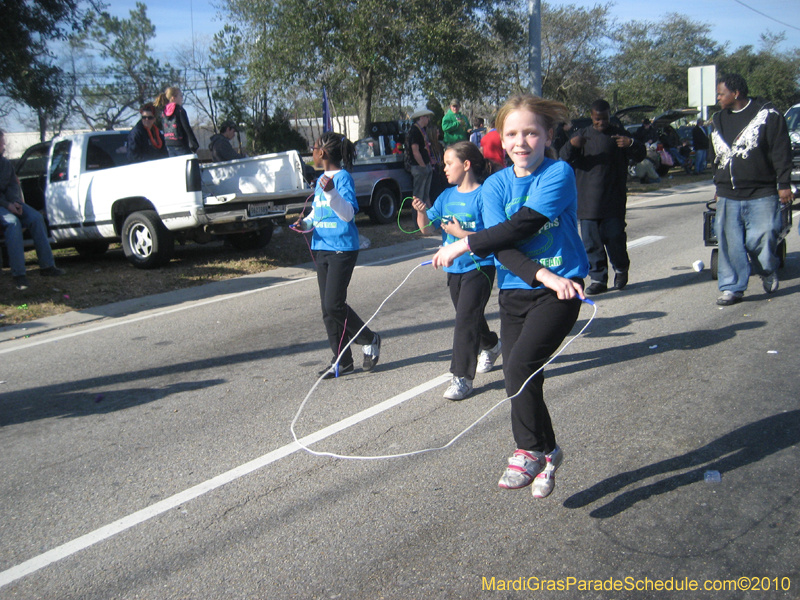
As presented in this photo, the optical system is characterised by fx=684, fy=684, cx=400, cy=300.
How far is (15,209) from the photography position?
29.9ft

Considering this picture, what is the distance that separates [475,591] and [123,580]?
1.51m

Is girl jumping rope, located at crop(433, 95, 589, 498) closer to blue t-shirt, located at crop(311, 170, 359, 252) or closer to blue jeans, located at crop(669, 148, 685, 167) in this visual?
blue t-shirt, located at crop(311, 170, 359, 252)

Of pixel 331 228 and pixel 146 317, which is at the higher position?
pixel 331 228

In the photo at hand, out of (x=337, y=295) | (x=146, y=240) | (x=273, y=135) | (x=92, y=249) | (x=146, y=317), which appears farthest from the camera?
(x=273, y=135)

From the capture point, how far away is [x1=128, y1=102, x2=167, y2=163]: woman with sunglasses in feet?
34.8

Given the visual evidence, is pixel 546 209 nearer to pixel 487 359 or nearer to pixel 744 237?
pixel 487 359

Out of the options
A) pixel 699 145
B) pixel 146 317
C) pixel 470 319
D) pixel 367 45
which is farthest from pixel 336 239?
pixel 699 145

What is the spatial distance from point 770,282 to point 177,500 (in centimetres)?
623

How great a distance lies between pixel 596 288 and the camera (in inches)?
→ 304

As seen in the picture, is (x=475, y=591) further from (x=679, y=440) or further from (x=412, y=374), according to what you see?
(x=412, y=374)

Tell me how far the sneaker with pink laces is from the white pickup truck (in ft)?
24.6

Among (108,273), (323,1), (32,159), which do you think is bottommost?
(108,273)

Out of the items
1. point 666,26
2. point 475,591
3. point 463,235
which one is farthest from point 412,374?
point 666,26

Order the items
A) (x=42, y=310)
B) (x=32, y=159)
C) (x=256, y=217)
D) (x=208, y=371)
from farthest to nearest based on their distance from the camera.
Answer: (x=32, y=159), (x=256, y=217), (x=42, y=310), (x=208, y=371)
